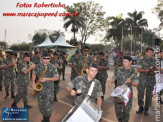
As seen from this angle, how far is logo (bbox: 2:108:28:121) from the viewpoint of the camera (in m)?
4.71

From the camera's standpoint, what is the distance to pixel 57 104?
678cm

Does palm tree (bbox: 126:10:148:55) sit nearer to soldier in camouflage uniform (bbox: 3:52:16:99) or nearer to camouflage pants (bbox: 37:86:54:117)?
soldier in camouflage uniform (bbox: 3:52:16:99)

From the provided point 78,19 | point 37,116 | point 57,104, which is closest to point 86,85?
point 37,116

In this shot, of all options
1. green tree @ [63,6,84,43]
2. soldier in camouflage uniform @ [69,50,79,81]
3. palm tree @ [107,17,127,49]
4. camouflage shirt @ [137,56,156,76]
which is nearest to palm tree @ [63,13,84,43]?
green tree @ [63,6,84,43]

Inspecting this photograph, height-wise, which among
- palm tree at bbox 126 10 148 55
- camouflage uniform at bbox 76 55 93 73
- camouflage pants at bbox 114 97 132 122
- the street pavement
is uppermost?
palm tree at bbox 126 10 148 55

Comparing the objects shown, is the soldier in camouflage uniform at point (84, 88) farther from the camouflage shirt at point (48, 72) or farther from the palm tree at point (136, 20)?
the palm tree at point (136, 20)

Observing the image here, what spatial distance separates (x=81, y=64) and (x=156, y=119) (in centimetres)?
331

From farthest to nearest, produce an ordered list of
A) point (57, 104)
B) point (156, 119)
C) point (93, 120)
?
point (57, 104) → point (156, 119) → point (93, 120)

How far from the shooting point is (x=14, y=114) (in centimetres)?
477

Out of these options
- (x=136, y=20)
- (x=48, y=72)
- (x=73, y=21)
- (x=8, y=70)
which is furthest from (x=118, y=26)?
(x=48, y=72)

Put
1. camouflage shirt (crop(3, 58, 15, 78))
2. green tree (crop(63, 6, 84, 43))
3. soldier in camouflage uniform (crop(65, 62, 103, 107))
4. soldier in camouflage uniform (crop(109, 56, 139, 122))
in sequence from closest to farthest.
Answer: soldier in camouflage uniform (crop(65, 62, 103, 107)), soldier in camouflage uniform (crop(109, 56, 139, 122)), camouflage shirt (crop(3, 58, 15, 78)), green tree (crop(63, 6, 84, 43))

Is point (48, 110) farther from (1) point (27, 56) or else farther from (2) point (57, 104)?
(2) point (57, 104)

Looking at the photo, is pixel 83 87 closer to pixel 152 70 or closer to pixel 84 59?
pixel 152 70

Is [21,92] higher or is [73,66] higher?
[73,66]
